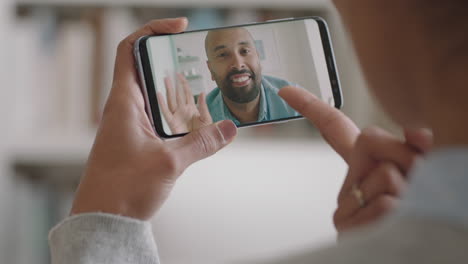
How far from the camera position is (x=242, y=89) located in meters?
0.71

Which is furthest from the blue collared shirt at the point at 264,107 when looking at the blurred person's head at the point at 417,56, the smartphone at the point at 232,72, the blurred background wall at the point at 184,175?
the blurred background wall at the point at 184,175

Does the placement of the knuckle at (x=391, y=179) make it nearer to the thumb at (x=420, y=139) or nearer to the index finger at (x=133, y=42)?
the thumb at (x=420, y=139)

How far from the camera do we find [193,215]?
5.03 ft

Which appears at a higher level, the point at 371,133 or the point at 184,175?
the point at 371,133

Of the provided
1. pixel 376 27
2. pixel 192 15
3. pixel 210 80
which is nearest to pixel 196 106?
pixel 210 80

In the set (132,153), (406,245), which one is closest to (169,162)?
(132,153)

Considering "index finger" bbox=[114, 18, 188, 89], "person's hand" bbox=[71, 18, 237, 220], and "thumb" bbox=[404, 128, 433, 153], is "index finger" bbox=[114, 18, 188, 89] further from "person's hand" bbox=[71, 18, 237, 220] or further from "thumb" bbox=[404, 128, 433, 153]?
"thumb" bbox=[404, 128, 433, 153]

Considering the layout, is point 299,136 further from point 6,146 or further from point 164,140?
point 164,140

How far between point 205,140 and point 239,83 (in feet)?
0.28

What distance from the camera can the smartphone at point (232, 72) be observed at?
70cm

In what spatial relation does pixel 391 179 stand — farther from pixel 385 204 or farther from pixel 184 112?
pixel 184 112

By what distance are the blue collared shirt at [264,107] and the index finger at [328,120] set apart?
0.05 meters

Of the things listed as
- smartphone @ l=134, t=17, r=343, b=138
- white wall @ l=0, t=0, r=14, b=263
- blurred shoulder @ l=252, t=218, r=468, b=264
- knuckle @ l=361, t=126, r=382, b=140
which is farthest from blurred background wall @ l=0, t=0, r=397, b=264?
blurred shoulder @ l=252, t=218, r=468, b=264

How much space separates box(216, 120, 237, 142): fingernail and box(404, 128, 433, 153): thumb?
0.88ft
